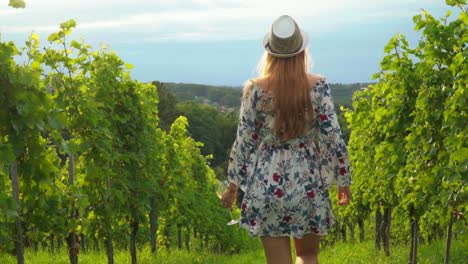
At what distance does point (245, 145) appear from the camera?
4.57 metres

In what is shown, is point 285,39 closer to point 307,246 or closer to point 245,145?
point 245,145

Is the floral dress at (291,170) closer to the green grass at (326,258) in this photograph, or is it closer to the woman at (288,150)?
the woman at (288,150)

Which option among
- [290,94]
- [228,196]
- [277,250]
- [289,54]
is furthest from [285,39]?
[277,250]

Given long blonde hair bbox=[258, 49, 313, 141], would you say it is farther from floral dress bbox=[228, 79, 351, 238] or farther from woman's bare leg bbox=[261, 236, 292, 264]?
woman's bare leg bbox=[261, 236, 292, 264]

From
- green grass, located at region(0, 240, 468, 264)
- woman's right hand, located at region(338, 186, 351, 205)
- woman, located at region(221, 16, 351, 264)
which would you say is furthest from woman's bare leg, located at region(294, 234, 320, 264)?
green grass, located at region(0, 240, 468, 264)

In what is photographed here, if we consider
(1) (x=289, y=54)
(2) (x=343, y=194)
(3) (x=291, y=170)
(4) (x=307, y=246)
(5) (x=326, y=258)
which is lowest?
(5) (x=326, y=258)

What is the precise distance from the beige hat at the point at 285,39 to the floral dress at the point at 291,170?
0.27 m

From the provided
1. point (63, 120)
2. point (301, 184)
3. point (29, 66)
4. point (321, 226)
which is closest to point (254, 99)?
point (301, 184)

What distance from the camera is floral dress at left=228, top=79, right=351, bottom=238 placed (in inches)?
175

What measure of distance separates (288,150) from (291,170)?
0.43ft

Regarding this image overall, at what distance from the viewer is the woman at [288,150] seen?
435 cm

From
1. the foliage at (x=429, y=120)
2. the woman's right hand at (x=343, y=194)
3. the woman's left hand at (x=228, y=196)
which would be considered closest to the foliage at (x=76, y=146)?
the woman's left hand at (x=228, y=196)

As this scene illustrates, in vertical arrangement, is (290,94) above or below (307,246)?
above

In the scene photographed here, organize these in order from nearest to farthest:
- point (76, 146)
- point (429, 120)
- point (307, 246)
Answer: point (307, 246) < point (76, 146) < point (429, 120)
